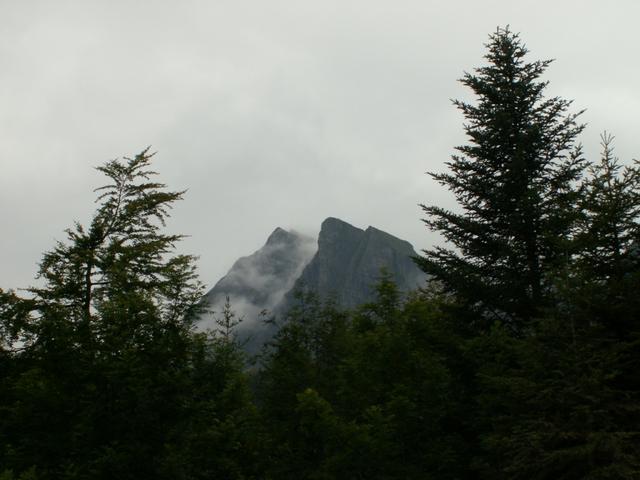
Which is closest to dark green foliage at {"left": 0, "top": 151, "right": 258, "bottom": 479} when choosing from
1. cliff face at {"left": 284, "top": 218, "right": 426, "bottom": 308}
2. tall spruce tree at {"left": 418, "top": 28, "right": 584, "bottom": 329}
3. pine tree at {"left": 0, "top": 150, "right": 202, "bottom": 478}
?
pine tree at {"left": 0, "top": 150, "right": 202, "bottom": 478}

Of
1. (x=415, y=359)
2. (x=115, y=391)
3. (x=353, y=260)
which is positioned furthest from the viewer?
(x=353, y=260)

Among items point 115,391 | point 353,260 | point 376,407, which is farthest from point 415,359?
point 353,260

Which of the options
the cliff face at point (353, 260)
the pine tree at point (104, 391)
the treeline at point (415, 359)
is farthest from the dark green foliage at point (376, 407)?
the cliff face at point (353, 260)

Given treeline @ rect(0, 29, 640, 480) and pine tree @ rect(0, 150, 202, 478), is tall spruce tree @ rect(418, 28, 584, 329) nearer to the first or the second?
Result: treeline @ rect(0, 29, 640, 480)

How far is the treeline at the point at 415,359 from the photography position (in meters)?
10.2

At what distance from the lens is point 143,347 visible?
1245cm

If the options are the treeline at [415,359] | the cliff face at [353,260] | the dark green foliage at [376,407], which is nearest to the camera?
the treeline at [415,359]

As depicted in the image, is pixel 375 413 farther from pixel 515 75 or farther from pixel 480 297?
pixel 515 75

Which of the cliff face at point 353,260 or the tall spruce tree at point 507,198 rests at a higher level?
the cliff face at point 353,260

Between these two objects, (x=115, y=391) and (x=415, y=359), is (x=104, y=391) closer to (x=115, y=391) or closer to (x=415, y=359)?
(x=115, y=391)

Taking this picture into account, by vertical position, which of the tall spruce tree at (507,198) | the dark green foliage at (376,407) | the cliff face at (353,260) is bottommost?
the dark green foliage at (376,407)

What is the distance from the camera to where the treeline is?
33.4ft

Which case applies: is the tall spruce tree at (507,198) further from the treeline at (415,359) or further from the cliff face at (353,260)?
the cliff face at (353,260)

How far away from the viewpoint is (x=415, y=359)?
15969mm
